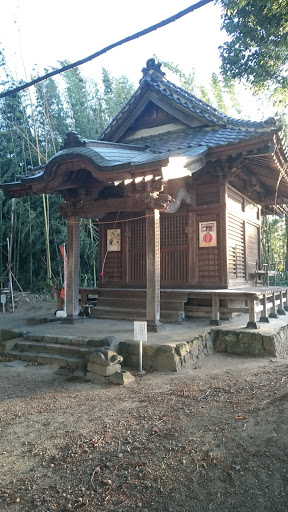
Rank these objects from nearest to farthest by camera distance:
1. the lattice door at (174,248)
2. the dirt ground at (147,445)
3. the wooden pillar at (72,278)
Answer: the dirt ground at (147,445), the wooden pillar at (72,278), the lattice door at (174,248)

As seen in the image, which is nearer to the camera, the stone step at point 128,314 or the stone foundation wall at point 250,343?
the stone foundation wall at point 250,343

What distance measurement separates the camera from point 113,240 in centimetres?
949

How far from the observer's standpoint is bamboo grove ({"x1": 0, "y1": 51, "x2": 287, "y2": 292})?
53.4ft

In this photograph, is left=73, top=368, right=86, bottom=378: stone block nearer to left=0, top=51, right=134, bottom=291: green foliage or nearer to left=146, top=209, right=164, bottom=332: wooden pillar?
left=146, top=209, right=164, bottom=332: wooden pillar

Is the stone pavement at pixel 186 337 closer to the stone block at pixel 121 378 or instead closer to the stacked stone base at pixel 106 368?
the stacked stone base at pixel 106 368

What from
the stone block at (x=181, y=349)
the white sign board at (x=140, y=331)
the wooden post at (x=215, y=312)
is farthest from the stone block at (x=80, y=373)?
the wooden post at (x=215, y=312)

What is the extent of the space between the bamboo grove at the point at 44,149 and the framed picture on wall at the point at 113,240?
6188 mm

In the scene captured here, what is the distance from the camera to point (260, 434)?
2.96 meters

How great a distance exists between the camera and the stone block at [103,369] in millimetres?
4840

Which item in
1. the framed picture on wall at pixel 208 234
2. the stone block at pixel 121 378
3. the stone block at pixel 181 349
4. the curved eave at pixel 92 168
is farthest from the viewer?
the framed picture on wall at pixel 208 234

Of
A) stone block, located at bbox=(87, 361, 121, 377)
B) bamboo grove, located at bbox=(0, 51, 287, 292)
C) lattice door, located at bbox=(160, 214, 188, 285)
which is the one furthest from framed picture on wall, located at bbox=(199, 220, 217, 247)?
bamboo grove, located at bbox=(0, 51, 287, 292)

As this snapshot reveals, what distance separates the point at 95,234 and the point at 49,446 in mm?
13947

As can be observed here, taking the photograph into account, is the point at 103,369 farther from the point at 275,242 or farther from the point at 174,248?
the point at 275,242

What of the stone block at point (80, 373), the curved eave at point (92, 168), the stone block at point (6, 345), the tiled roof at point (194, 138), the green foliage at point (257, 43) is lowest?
the stone block at point (80, 373)
